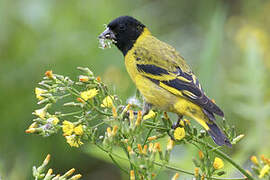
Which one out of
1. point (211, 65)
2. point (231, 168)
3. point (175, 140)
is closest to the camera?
point (175, 140)

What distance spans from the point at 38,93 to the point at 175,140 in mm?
759

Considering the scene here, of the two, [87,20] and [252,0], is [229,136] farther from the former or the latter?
[252,0]

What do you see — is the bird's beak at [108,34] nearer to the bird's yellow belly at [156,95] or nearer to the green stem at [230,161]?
the bird's yellow belly at [156,95]

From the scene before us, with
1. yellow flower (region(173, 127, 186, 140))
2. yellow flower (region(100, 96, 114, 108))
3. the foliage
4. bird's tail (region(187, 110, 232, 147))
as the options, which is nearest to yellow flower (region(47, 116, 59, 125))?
the foliage

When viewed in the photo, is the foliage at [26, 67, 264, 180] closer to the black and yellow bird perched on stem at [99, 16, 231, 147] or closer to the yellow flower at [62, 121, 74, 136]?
the yellow flower at [62, 121, 74, 136]

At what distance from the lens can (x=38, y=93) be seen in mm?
2510

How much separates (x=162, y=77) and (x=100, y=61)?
7.89 ft

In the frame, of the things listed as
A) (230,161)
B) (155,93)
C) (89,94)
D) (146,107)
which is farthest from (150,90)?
(230,161)

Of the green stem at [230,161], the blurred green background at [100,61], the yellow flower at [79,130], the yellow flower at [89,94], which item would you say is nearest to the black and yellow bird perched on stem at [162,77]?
the green stem at [230,161]

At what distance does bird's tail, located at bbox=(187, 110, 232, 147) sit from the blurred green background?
2.90 ft

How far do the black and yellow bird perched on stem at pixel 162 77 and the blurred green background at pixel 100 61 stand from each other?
47 cm

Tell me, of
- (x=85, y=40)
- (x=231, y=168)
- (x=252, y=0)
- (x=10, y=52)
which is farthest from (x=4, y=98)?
(x=252, y=0)

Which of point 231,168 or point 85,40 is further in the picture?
point 85,40

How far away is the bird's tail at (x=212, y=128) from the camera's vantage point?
2561 millimetres
